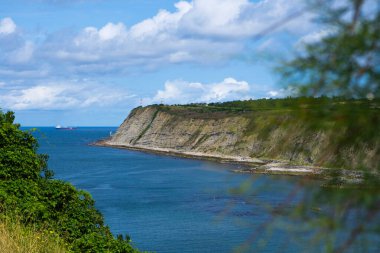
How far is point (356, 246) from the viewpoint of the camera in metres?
1.78

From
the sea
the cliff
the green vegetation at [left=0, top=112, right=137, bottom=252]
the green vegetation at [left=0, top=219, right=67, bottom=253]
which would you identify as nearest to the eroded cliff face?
the cliff

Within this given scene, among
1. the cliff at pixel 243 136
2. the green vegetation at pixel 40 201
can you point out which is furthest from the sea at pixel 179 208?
the green vegetation at pixel 40 201

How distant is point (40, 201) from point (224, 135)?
80.8 meters

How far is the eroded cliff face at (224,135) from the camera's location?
69.3 inches

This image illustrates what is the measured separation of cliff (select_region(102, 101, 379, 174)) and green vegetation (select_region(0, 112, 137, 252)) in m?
4.43

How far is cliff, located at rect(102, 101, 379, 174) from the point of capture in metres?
1.75

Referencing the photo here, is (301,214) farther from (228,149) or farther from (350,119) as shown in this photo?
(228,149)

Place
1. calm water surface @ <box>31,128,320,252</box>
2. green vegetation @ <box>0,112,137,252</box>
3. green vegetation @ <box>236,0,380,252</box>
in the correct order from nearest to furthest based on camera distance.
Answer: green vegetation @ <box>236,0,380,252</box>
green vegetation @ <box>0,112,137,252</box>
calm water surface @ <box>31,128,320,252</box>

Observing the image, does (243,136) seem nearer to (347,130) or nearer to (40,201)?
(40,201)

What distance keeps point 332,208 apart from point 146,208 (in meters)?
37.0

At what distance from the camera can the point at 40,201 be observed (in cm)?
1156

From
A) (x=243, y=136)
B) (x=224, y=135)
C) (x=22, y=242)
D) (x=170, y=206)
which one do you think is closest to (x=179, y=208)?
(x=170, y=206)

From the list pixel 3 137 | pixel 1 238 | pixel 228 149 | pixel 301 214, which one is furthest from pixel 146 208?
pixel 228 149

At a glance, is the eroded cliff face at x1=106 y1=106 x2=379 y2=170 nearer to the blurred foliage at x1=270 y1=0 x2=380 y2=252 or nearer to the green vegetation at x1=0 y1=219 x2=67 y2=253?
the blurred foliage at x1=270 y1=0 x2=380 y2=252
